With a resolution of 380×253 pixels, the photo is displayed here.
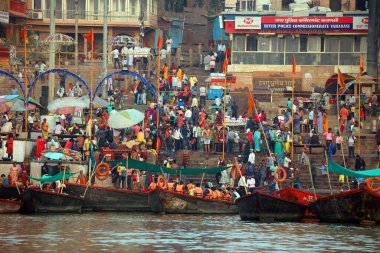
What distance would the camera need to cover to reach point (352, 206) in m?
55.6

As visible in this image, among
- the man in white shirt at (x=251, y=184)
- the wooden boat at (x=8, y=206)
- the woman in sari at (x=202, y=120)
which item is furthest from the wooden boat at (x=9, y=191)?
the woman in sari at (x=202, y=120)

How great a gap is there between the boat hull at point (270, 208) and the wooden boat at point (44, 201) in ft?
21.6

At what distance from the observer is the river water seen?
4850cm

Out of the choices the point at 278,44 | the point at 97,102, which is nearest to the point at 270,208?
the point at 97,102

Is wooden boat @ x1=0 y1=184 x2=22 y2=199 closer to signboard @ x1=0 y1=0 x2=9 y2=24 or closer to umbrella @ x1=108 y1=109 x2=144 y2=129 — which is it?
umbrella @ x1=108 y1=109 x2=144 y2=129

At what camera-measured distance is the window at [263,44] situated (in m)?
89.8

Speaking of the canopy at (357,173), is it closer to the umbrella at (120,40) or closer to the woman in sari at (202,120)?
the woman in sari at (202,120)

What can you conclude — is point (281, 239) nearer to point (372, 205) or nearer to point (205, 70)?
point (372, 205)

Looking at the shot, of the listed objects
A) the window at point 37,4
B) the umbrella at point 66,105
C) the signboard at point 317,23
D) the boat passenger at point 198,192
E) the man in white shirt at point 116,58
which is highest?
the window at point 37,4

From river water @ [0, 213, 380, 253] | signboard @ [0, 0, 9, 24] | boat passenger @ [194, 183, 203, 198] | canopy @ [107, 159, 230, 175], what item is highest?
signboard @ [0, 0, 9, 24]

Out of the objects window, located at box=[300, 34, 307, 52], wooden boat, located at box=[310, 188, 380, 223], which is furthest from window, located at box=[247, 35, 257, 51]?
A: wooden boat, located at box=[310, 188, 380, 223]

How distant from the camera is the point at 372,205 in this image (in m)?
55.3

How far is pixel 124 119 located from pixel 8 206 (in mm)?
10131

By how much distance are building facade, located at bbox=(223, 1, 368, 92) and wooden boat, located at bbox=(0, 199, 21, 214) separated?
30.3 m
